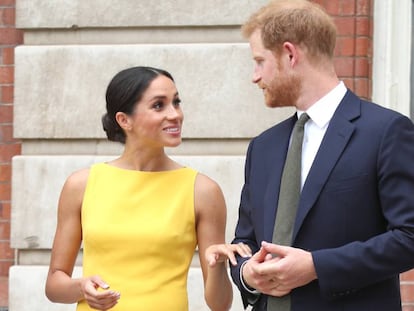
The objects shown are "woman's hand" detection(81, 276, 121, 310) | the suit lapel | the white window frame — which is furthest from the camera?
the white window frame

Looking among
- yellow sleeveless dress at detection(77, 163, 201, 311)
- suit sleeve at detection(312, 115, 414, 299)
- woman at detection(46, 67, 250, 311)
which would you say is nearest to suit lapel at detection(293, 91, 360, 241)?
suit sleeve at detection(312, 115, 414, 299)

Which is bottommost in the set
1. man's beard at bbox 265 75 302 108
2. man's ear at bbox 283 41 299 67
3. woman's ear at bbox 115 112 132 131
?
woman's ear at bbox 115 112 132 131

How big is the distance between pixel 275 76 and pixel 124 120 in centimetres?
85

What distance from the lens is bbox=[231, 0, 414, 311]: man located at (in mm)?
2924

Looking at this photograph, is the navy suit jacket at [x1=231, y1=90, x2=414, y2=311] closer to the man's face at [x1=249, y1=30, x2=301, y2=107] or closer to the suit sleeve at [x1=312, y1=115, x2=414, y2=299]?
the suit sleeve at [x1=312, y1=115, x2=414, y2=299]

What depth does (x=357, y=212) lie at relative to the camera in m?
2.99

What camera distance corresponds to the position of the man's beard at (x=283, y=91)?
312 centimetres

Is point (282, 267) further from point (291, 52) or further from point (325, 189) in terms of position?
point (291, 52)

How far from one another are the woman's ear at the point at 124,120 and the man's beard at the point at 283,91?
78 centimetres

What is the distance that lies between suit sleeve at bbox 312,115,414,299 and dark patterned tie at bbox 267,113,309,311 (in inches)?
6.2

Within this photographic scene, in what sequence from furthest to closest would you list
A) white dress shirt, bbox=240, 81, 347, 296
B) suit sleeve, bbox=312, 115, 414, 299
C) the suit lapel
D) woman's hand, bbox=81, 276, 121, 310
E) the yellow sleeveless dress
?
the yellow sleeveless dress, woman's hand, bbox=81, 276, 121, 310, white dress shirt, bbox=240, 81, 347, 296, the suit lapel, suit sleeve, bbox=312, 115, 414, 299

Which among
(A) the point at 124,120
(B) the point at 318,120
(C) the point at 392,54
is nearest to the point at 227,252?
(B) the point at 318,120

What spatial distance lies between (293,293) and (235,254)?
257 mm

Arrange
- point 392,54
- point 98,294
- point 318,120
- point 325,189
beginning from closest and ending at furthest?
point 325,189
point 318,120
point 98,294
point 392,54
